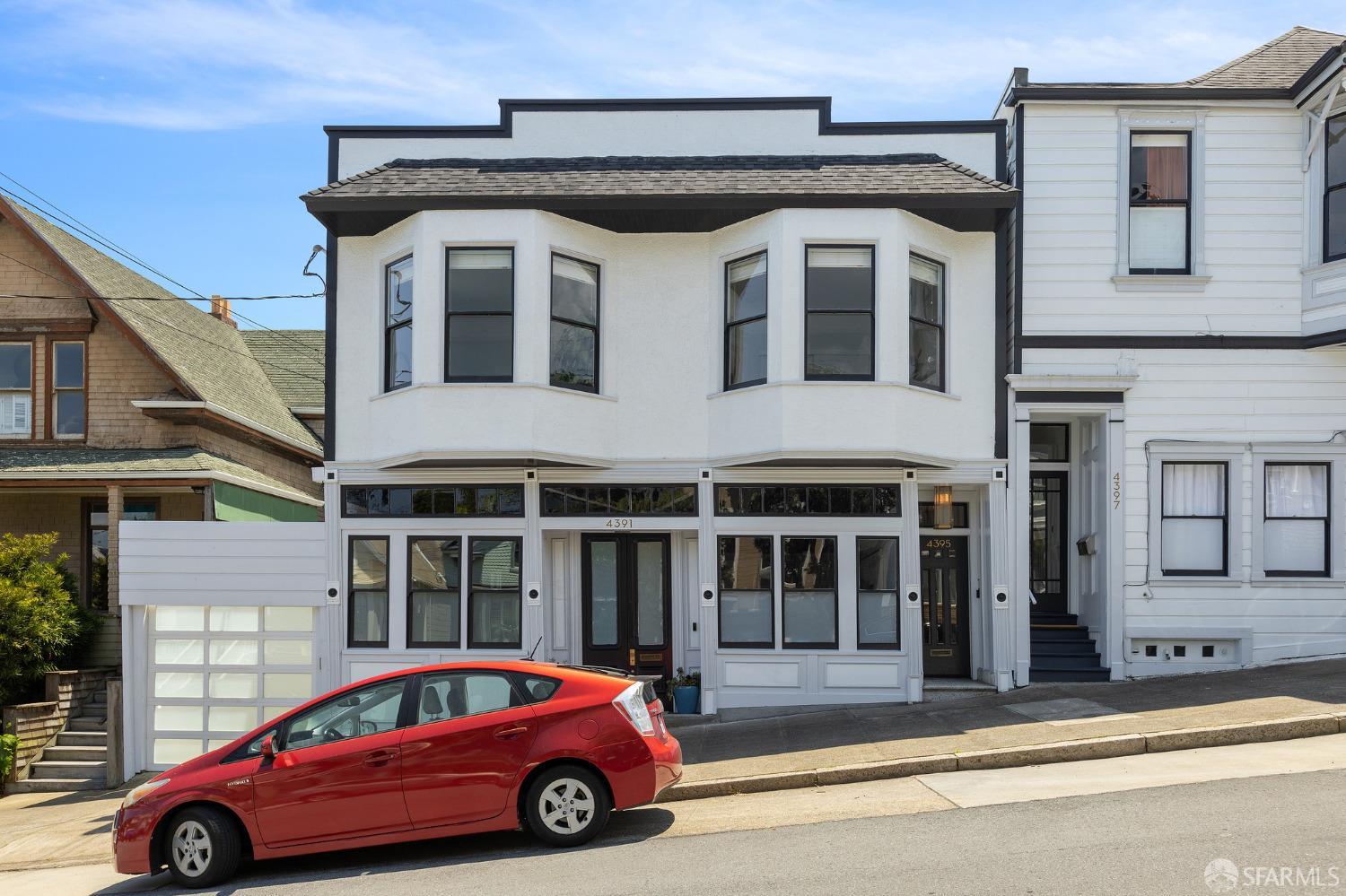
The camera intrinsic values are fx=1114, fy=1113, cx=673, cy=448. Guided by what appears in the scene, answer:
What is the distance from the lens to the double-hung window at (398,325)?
1389 centimetres

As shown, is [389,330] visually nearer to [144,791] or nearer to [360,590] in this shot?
[360,590]

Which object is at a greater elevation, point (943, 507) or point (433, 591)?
point (943, 507)

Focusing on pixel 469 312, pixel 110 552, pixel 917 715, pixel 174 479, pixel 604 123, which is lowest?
pixel 917 715

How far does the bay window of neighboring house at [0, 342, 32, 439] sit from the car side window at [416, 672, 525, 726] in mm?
12920

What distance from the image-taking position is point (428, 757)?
8.14 metres

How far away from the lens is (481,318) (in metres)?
13.5

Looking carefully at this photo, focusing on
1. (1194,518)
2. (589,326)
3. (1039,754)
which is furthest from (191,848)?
(1194,518)

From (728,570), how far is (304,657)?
5.51 meters

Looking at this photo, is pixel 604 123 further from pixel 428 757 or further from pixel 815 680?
pixel 428 757

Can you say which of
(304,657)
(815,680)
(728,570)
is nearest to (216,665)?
(304,657)

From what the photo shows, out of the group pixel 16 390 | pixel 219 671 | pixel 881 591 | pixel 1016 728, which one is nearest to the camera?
pixel 1016 728

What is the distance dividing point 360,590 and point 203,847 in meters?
6.14

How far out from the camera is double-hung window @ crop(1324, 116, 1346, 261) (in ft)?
44.8

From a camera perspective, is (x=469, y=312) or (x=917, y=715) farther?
(x=469, y=312)
